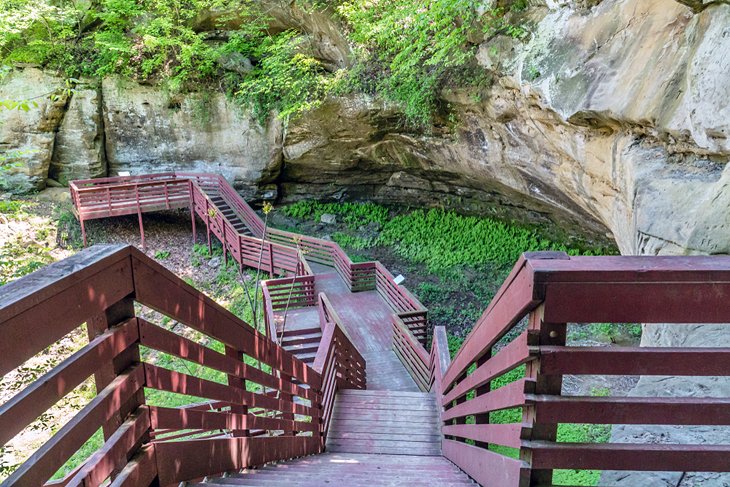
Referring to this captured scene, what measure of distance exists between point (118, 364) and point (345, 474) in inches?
86.2

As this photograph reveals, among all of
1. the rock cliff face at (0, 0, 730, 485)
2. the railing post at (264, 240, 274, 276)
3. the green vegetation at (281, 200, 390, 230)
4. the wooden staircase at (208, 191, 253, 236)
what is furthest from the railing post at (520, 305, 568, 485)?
the green vegetation at (281, 200, 390, 230)

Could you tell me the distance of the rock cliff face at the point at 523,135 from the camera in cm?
506

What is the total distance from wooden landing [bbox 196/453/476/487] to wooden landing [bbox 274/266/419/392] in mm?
4492

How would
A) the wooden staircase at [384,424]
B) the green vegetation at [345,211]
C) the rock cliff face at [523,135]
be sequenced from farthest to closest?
the green vegetation at [345,211] < the wooden staircase at [384,424] < the rock cliff face at [523,135]

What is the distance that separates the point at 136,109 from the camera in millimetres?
16984

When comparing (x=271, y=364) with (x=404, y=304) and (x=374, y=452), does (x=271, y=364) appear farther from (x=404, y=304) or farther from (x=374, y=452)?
(x=404, y=304)

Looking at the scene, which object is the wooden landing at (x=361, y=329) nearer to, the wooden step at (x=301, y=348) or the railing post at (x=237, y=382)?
the wooden step at (x=301, y=348)

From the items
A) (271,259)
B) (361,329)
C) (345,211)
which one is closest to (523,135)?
(361,329)

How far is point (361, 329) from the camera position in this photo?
35.1 ft

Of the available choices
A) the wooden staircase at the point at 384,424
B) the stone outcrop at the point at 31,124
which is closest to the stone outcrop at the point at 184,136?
the stone outcrop at the point at 31,124

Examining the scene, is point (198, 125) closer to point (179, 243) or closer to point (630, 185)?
point (179, 243)

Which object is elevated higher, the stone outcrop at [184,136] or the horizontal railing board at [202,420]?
the stone outcrop at [184,136]

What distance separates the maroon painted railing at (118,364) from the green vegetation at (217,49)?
10398 mm

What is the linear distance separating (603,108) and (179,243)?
14.4 m
